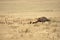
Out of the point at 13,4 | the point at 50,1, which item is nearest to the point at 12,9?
the point at 13,4

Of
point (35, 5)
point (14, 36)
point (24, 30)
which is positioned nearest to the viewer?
point (14, 36)

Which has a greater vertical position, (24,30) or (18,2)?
(18,2)

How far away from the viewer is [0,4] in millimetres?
Answer: 3139

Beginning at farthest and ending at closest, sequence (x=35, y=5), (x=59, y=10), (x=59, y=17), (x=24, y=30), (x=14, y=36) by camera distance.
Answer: (x=35, y=5) → (x=59, y=10) → (x=59, y=17) → (x=24, y=30) → (x=14, y=36)

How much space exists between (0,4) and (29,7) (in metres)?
0.57

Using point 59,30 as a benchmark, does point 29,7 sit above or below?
above

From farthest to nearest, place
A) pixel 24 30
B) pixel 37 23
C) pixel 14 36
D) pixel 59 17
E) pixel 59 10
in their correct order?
1. pixel 59 10
2. pixel 59 17
3. pixel 37 23
4. pixel 24 30
5. pixel 14 36

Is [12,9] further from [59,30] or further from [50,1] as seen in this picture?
[59,30]

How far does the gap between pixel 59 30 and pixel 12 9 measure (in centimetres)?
123

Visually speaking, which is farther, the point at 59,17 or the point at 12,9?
the point at 12,9

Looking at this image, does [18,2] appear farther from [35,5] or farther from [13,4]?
[35,5]

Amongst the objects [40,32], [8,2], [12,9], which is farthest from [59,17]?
[8,2]

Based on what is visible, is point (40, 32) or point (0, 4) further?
point (0, 4)

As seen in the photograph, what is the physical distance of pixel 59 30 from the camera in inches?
74.5
